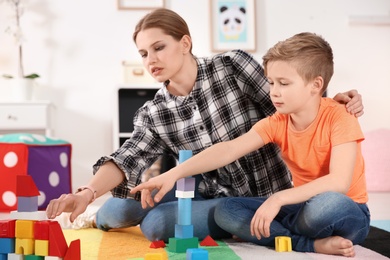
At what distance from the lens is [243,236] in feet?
4.53

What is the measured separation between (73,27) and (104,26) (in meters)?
0.18

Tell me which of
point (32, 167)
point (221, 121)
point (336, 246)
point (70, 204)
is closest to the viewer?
point (70, 204)

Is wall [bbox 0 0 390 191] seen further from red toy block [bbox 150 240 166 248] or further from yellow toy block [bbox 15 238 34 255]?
yellow toy block [bbox 15 238 34 255]

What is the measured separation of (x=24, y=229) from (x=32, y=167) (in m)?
1.59

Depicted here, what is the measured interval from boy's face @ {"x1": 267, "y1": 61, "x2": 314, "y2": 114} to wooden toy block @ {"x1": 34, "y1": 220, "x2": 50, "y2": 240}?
0.59m

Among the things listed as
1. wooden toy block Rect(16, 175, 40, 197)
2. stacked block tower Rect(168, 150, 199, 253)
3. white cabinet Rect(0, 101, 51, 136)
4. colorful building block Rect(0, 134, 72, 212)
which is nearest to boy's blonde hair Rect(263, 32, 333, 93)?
stacked block tower Rect(168, 150, 199, 253)

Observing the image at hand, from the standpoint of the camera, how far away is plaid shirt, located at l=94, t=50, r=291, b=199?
60.4 inches

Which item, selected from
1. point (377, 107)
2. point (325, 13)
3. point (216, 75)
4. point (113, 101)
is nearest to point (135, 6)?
point (113, 101)

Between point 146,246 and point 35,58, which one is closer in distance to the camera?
point 146,246

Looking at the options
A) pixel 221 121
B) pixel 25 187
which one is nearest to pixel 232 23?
pixel 221 121

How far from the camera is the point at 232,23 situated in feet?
11.2

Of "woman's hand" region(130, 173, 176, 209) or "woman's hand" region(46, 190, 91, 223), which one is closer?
"woman's hand" region(46, 190, 91, 223)

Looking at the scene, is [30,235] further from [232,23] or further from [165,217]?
[232,23]

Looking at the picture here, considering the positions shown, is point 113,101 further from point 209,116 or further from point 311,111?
point 311,111
